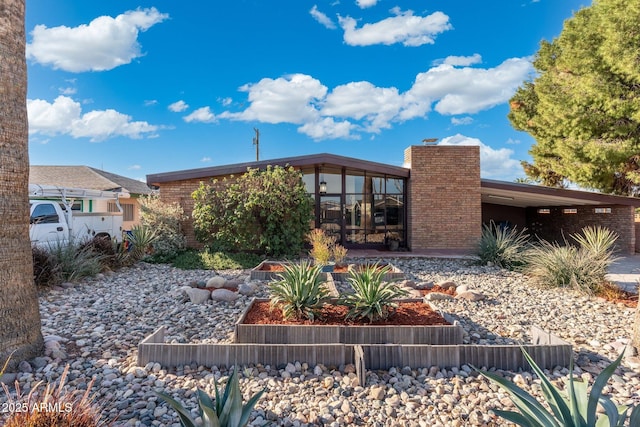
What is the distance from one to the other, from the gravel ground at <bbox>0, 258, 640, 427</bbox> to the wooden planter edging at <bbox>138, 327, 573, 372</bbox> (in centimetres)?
9

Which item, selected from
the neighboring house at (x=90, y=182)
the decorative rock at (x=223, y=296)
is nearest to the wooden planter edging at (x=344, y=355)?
the decorative rock at (x=223, y=296)

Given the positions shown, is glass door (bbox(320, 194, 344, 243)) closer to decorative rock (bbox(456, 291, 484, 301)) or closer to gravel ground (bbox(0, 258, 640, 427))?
gravel ground (bbox(0, 258, 640, 427))

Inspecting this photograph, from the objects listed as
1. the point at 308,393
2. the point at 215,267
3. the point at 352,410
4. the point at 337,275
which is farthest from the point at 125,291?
the point at 352,410

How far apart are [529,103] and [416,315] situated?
19238 millimetres

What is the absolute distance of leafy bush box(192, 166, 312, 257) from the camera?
424 inches

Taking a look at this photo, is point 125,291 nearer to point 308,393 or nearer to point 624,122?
point 308,393

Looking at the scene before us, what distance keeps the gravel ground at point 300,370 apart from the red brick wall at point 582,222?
6.98 m

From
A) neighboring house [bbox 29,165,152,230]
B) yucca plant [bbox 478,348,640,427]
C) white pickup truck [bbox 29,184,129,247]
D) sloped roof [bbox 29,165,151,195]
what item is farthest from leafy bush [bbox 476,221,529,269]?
sloped roof [bbox 29,165,151,195]

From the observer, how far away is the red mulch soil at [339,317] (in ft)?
14.9

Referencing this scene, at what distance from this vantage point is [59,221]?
9.62 metres

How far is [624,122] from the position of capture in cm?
1462

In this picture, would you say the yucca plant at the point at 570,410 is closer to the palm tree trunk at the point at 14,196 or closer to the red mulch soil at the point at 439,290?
the palm tree trunk at the point at 14,196

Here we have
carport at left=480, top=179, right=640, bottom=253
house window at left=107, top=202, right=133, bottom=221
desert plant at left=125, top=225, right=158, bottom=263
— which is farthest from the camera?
house window at left=107, top=202, right=133, bottom=221

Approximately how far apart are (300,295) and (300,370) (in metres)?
1.19
